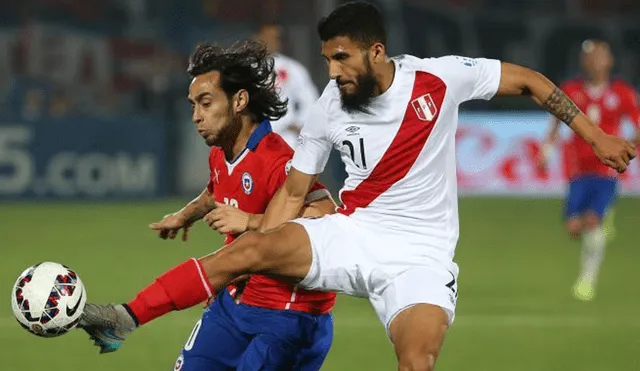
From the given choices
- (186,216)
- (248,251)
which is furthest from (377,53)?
(186,216)

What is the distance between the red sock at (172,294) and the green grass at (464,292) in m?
3.00

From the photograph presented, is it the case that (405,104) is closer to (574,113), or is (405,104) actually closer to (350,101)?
(350,101)

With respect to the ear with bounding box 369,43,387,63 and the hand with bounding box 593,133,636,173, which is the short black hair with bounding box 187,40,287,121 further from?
the hand with bounding box 593,133,636,173

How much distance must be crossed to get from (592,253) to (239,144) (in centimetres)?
628

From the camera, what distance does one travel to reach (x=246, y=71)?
6.31 m

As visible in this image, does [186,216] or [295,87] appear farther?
[295,87]

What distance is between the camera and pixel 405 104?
19.6 ft

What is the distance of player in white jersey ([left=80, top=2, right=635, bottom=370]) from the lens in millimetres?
5809

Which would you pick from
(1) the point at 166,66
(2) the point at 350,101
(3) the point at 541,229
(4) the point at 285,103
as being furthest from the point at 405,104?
(1) the point at 166,66

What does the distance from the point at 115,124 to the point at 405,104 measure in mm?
13249

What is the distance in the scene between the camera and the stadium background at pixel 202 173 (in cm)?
945

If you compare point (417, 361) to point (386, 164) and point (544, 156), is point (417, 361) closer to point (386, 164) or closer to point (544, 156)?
point (386, 164)

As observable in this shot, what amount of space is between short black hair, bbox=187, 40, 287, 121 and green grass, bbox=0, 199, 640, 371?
99.4 inches

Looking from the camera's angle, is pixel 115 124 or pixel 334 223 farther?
pixel 115 124
